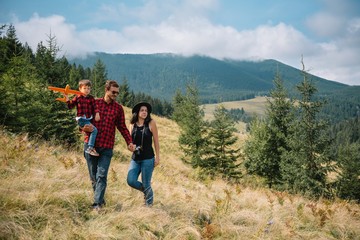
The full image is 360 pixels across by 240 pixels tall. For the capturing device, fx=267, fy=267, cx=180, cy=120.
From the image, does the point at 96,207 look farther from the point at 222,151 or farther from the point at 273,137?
the point at 273,137

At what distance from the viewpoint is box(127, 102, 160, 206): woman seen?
16.8 feet

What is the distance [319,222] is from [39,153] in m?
6.97

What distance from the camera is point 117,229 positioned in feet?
13.3

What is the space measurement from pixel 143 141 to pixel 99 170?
41.8 inches

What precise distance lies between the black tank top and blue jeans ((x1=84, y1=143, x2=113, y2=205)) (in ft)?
2.28

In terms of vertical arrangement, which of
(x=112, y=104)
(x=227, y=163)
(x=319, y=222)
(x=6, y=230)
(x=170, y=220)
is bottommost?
(x=227, y=163)

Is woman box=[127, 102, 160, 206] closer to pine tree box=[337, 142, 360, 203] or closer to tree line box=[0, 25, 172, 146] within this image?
tree line box=[0, 25, 172, 146]

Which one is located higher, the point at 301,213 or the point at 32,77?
the point at 32,77

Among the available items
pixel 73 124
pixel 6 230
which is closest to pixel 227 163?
pixel 73 124

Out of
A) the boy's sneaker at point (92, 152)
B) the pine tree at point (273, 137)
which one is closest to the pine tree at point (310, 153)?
the pine tree at point (273, 137)

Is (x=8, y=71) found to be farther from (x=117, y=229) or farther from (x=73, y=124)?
(x=117, y=229)

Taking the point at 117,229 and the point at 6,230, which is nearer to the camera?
the point at 6,230

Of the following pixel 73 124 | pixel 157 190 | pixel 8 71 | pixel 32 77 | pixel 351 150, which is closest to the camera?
pixel 157 190

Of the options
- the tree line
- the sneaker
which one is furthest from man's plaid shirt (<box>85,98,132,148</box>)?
the tree line
